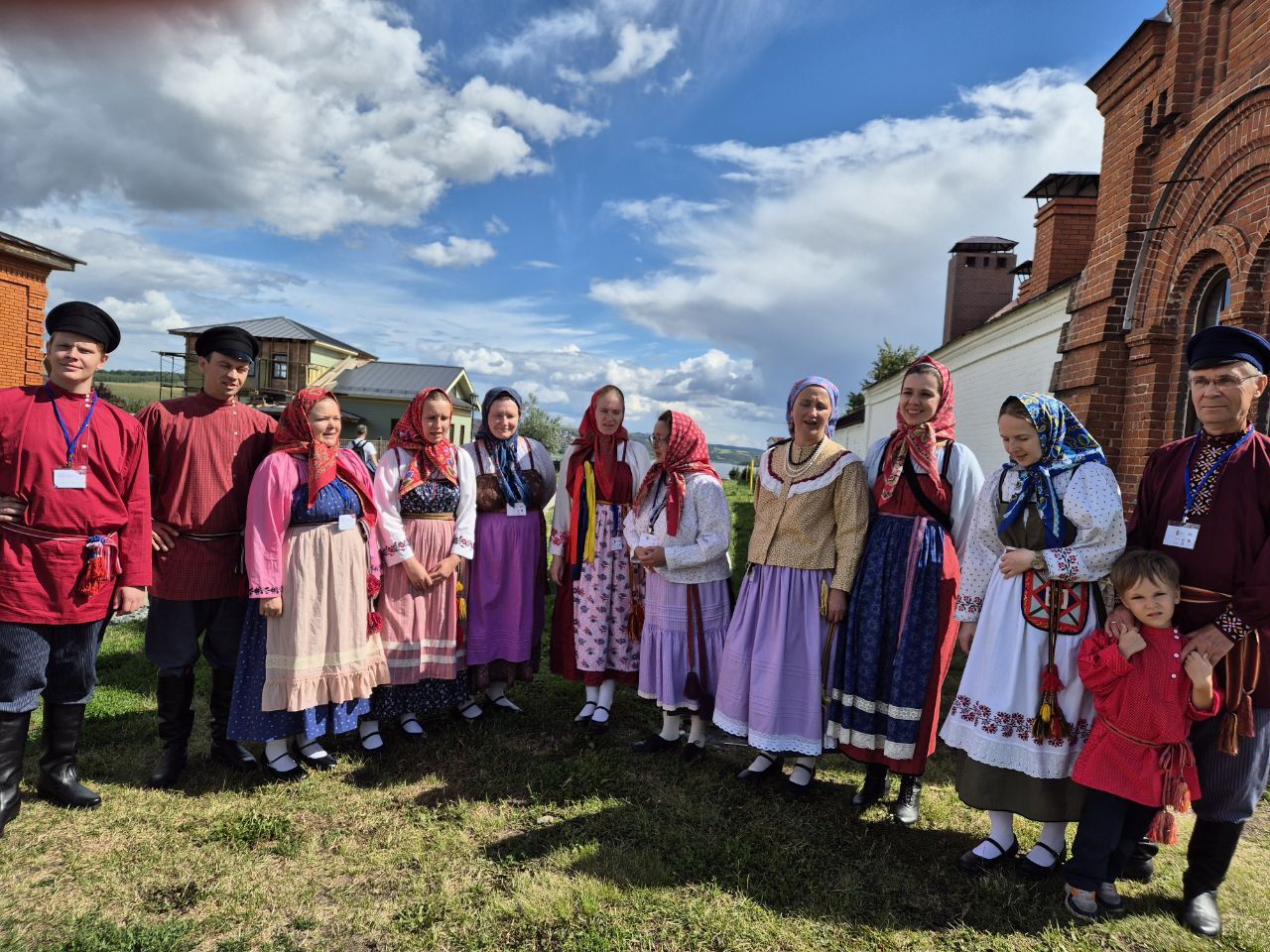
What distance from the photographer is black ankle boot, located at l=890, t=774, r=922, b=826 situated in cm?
342

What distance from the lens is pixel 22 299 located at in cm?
1481

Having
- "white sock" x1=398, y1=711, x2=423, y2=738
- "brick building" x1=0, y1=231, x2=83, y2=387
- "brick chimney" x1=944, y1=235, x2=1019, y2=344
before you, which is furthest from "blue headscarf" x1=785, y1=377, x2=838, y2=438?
"brick building" x1=0, y1=231, x2=83, y2=387

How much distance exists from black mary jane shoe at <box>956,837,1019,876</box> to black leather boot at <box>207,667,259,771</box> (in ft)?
11.6

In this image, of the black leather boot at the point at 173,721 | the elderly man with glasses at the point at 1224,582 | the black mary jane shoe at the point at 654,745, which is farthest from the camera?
the black mary jane shoe at the point at 654,745

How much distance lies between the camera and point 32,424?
3.10 meters

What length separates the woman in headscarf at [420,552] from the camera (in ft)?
13.3

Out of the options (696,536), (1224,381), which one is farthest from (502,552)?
(1224,381)

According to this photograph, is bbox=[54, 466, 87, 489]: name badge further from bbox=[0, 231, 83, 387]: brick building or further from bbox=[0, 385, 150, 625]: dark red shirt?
bbox=[0, 231, 83, 387]: brick building

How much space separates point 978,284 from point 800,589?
650 inches

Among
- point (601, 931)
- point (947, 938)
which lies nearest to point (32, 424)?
point (601, 931)

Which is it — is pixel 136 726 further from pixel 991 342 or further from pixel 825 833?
pixel 991 342

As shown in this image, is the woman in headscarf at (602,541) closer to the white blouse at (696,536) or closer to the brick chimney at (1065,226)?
the white blouse at (696,536)

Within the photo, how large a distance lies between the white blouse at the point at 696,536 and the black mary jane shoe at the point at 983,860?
1.75m

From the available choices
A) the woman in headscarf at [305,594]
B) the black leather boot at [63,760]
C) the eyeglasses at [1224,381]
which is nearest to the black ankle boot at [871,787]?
the eyeglasses at [1224,381]
